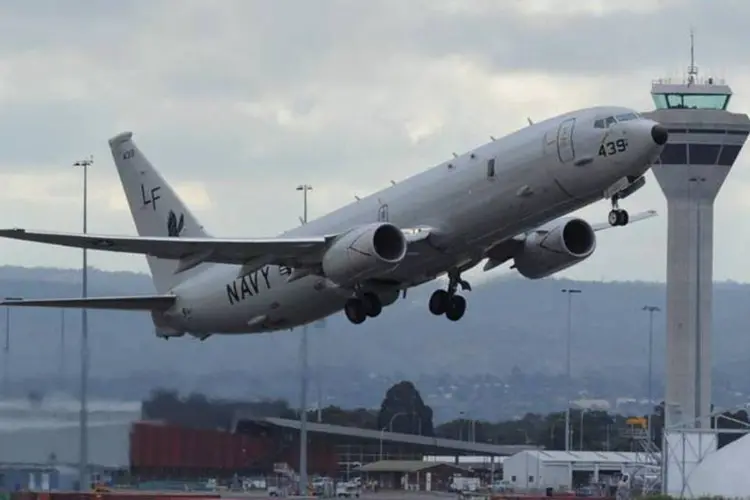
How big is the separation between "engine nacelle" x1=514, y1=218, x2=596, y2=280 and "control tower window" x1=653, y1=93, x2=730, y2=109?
93379mm

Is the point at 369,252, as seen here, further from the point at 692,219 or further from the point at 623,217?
the point at 692,219

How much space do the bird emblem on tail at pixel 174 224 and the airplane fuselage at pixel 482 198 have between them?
20.9 ft

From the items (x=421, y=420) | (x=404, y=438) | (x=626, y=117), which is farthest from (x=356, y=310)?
(x=421, y=420)

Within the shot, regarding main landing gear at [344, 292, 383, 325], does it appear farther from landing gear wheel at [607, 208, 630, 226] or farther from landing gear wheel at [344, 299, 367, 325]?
landing gear wheel at [607, 208, 630, 226]

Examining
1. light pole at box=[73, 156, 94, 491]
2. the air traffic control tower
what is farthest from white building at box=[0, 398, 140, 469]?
the air traffic control tower

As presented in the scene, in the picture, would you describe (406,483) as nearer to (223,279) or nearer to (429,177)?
(223,279)

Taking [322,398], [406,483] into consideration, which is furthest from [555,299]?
[322,398]

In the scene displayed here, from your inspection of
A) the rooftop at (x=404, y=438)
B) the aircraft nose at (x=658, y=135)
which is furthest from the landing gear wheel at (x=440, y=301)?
the rooftop at (x=404, y=438)

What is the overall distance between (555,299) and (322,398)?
49976mm

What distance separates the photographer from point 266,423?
6262 centimetres

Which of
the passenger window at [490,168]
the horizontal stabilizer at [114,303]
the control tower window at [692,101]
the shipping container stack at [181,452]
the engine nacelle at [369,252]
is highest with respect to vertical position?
the control tower window at [692,101]

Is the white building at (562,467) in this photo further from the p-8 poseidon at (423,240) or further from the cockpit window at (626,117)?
the cockpit window at (626,117)

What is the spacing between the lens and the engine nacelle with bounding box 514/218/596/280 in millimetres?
49688

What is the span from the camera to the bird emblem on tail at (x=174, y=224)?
5741 centimetres
